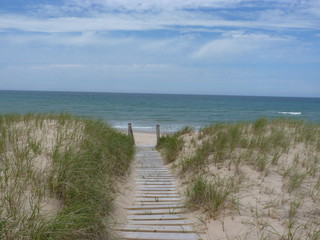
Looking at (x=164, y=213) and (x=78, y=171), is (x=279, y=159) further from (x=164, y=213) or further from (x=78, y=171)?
(x=78, y=171)

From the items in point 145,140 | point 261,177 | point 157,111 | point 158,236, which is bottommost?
point 145,140

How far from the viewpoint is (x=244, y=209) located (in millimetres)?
5145

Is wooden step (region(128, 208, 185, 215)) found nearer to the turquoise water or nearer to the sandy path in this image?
the sandy path

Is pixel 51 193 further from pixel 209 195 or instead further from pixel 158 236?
pixel 209 195

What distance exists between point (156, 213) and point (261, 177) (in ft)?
7.48

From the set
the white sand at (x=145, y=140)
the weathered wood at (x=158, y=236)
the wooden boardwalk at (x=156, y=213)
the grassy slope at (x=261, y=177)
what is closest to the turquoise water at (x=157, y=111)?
the white sand at (x=145, y=140)

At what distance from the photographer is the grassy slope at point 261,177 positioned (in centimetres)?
481

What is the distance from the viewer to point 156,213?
5.48 metres

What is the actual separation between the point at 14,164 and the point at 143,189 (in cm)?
290

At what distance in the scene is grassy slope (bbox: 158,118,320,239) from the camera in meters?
4.81

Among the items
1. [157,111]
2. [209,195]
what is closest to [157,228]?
[209,195]

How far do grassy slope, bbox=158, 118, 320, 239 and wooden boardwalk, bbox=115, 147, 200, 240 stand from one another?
0.38 m

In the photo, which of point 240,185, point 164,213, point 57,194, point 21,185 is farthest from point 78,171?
point 240,185

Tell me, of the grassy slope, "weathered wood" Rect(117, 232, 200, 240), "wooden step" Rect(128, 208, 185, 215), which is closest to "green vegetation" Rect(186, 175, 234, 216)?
the grassy slope
